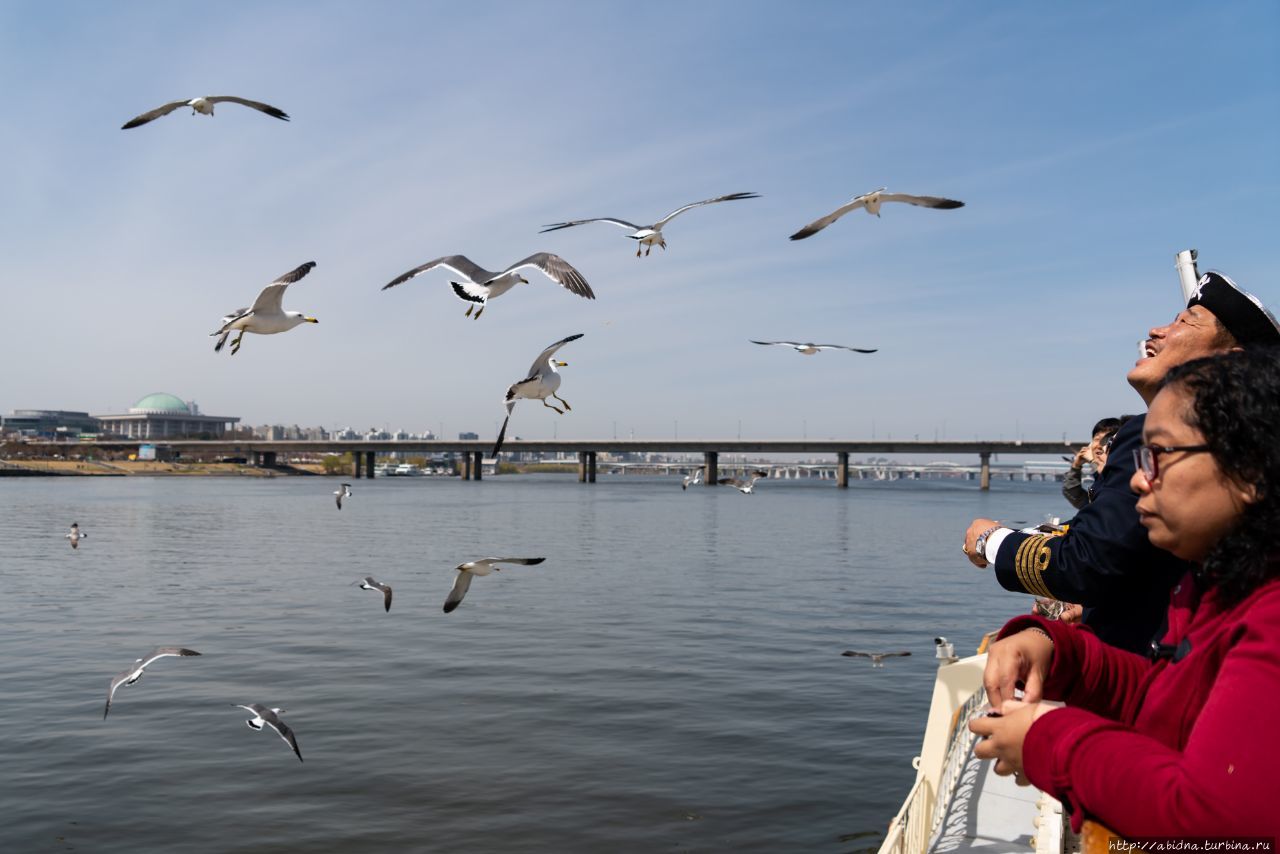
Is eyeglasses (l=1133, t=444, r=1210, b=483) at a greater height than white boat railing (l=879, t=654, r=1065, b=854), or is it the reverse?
eyeglasses (l=1133, t=444, r=1210, b=483)

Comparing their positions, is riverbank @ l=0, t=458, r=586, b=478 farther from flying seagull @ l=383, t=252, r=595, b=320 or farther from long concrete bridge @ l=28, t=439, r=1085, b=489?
flying seagull @ l=383, t=252, r=595, b=320

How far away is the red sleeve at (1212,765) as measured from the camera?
1730mm

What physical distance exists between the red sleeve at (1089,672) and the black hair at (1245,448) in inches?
24.1

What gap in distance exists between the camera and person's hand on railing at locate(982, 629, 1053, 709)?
2.48 meters

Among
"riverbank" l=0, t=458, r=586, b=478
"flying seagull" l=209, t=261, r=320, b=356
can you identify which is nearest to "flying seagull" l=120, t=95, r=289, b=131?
"flying seagull" l=209, t=261, r=320, b=356

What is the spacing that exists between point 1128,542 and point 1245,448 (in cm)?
103

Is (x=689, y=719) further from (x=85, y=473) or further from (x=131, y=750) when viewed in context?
(x=85, y=473)

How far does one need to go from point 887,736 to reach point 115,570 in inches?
1147

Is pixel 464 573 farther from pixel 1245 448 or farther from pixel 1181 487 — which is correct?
pixel 1245 448

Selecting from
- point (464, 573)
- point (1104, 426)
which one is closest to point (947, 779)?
point (1104, 426)

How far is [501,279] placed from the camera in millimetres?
11281

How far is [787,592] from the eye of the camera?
3088 cm

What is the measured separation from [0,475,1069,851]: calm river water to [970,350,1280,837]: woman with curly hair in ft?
31.4

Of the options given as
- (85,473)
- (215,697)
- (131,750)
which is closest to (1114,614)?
(131,750)
